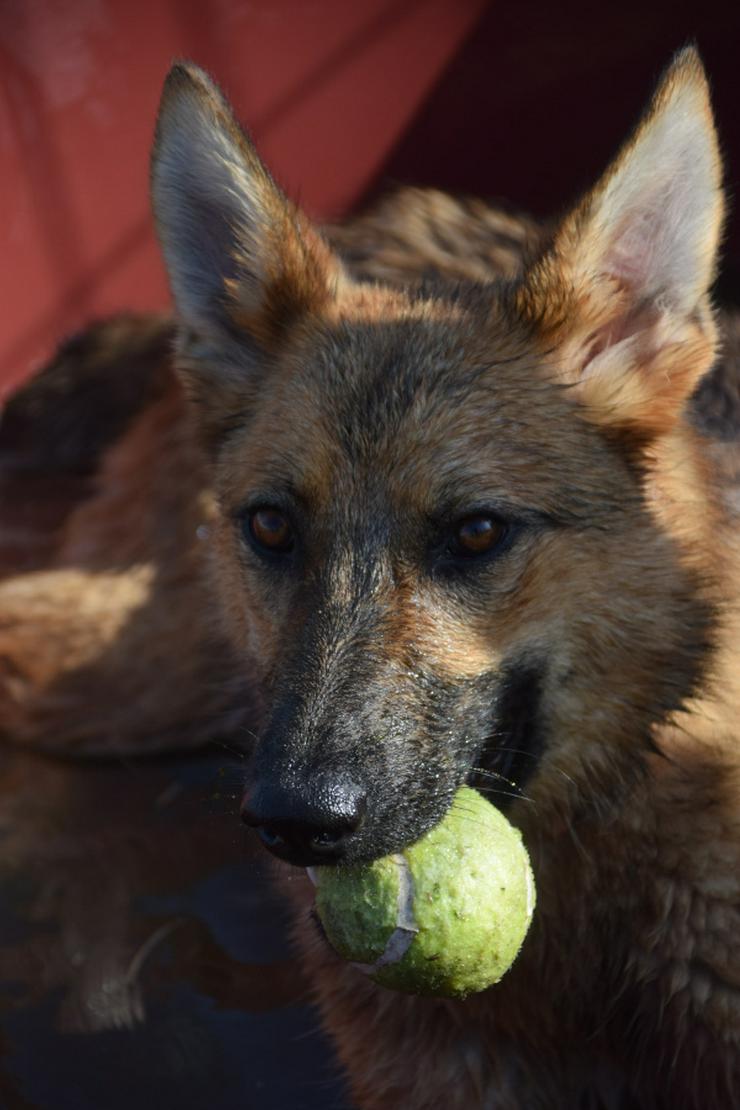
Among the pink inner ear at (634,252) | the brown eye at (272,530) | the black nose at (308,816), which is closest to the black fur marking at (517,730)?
the black nose at (308,816)

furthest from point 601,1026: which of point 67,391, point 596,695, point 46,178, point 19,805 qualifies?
point 46,178

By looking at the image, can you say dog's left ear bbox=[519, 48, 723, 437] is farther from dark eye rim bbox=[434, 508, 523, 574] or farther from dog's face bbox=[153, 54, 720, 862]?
dark eye rim bbox=[434, 508, 523, 574]

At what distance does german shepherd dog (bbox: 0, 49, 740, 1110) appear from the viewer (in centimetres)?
275

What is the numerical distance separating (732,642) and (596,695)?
0.40 m

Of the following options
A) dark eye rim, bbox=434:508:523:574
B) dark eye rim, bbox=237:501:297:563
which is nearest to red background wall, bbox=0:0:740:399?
dark eye rim, bbox=237:501:297:563

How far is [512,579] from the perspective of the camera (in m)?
2.82

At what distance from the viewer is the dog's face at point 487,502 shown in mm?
2691

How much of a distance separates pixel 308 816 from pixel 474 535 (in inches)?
28.0

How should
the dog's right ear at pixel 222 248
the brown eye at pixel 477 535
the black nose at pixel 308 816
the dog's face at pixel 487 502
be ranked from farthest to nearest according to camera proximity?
the dog's right ear at pixel 222 248 < the brown eye at pixel 477 535 < the dog's face at pixel 487 502 < the black nose at pixel 308 816

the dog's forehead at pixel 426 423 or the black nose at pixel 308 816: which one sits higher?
the dog's forehead at pixel 426 423

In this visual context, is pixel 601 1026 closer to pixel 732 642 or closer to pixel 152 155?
pixel 732 642

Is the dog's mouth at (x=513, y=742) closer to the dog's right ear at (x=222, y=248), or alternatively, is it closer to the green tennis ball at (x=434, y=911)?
the green tennis ball at (x=434, y=911)

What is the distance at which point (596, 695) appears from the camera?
2.94m

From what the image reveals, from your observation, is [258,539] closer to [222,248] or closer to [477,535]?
[477,535]
